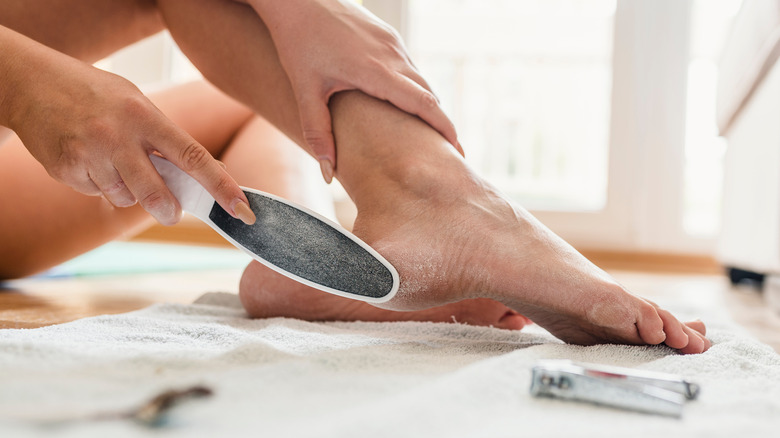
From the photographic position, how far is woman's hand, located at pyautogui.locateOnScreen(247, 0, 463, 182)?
0.73 m

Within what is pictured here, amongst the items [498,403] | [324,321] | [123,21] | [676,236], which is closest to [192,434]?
[498,403]

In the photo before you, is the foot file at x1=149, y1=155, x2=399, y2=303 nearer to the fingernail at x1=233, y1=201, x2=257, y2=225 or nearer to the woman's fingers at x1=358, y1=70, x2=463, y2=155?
the fingernail at x1=233, y1=201, x2=257, y2=225

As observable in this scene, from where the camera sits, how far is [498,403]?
1.35 feet

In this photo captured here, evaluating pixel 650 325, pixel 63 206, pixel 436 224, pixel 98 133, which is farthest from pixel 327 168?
pixel 63 206

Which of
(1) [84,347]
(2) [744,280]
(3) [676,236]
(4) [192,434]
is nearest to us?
(4) [192,434]

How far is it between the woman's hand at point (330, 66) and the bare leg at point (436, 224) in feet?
0.06

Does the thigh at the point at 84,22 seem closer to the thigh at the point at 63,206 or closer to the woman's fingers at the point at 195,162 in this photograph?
the thigh at the point at 63,206

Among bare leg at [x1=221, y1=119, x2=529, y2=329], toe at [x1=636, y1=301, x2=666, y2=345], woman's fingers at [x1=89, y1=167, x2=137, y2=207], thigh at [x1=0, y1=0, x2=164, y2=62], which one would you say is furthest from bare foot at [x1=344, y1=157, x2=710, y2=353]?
thigh at [x1=0, y1=0, x2=164, y2=62]

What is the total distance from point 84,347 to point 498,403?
1.06 feet

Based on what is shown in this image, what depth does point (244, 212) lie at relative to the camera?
0.58 meters

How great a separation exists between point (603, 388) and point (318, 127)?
425mm

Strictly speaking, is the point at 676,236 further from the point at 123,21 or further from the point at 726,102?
the point at 123,21

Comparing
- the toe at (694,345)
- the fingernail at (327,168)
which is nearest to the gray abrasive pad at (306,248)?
the fingernail at (327,168)

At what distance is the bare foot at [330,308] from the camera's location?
786 mm
